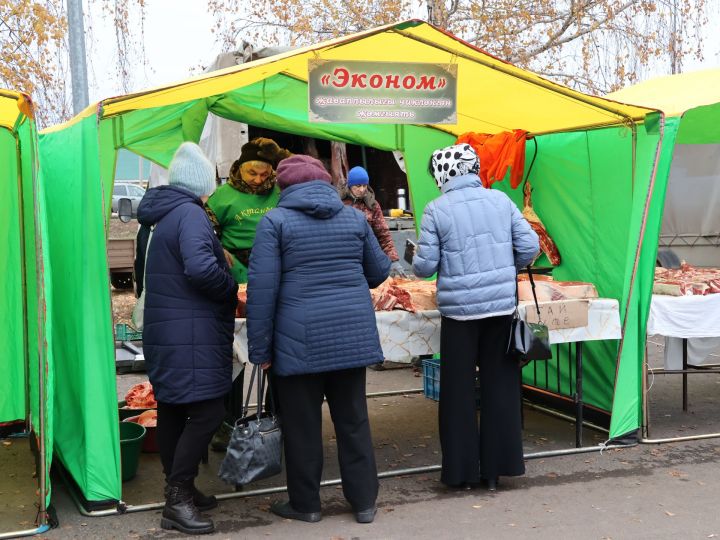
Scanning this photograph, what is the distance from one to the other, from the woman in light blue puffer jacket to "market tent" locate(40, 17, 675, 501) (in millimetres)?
970

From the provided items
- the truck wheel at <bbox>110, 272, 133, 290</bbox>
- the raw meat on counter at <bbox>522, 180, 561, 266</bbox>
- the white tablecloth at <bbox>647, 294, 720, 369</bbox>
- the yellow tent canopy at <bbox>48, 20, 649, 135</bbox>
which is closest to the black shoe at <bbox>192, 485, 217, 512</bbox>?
the yellow tent canopy at <bbox>48, 20, 649, 135</bbox>

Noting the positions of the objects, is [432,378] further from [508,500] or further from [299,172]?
[299,172]

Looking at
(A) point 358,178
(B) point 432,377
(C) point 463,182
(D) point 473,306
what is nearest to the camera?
(D) point 473,306

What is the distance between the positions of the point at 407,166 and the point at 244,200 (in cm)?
196

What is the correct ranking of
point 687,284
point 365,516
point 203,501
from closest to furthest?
point 365,516 → point 203,501 → point 687,284

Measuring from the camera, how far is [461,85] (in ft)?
19.6

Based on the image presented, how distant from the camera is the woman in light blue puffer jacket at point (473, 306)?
486cm

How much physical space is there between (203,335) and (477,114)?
10.5 feet

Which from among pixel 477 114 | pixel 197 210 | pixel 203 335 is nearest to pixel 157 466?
pixel 203 335

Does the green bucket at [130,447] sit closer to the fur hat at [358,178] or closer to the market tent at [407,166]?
the market tent at [407,166]

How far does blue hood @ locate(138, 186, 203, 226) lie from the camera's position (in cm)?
444

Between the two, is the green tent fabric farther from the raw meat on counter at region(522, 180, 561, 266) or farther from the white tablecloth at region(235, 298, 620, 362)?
the raw meat on counter at region(522, 180, 561, 266)

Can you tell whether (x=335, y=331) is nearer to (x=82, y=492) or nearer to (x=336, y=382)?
(x=336, y=382)

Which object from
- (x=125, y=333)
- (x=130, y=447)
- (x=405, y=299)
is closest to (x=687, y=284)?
(x=405, y=299)
